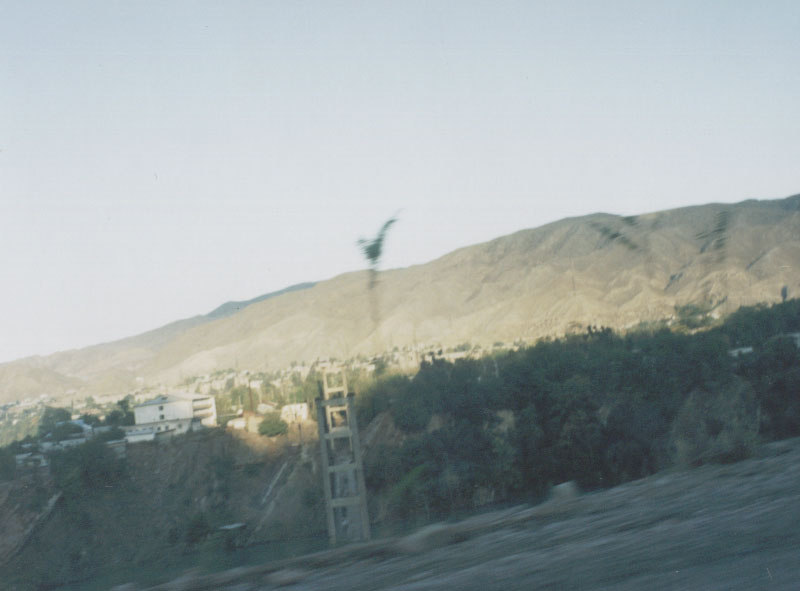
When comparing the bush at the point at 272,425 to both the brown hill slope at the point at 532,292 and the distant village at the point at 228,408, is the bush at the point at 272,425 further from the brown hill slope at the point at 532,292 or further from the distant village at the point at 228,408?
the brown hill slope at the point at 532,292

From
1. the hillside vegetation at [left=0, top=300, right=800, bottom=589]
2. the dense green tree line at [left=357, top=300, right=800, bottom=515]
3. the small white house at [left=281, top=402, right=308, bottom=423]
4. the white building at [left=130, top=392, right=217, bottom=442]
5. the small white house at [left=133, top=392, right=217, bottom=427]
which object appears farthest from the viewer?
the small white house at [left=133, top=392, right=217, bottom=427]

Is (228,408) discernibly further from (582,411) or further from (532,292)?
(532,292)

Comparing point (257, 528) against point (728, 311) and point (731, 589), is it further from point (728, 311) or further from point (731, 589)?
point (728, 311)

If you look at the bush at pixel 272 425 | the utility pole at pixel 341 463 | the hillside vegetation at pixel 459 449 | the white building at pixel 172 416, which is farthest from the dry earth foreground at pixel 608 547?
the white building at pixel 172 416

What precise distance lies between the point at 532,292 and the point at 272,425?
1130cm

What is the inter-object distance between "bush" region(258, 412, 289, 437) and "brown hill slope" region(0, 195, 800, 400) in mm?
984

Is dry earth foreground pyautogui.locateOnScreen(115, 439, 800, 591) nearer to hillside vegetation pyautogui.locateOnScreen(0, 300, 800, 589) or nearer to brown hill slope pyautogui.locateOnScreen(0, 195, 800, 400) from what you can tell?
hillside vegetation pyautogui.locateOnScreen(0, 300, 800, 589)

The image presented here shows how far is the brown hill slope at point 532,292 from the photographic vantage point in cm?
844

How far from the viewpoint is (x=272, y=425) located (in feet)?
28.8

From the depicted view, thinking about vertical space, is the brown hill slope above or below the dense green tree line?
above

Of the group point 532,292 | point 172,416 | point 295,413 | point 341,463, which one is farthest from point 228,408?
point 532,292

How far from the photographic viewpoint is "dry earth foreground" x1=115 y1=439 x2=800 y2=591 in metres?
1.11

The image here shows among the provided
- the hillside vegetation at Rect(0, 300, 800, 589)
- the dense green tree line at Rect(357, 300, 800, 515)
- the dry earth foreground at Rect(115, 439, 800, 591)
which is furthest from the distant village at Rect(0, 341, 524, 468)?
the dry earth foreground at Rect(115, 439, 800, 591)

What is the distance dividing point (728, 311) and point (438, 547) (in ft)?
27.8
